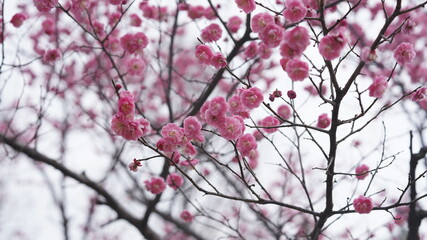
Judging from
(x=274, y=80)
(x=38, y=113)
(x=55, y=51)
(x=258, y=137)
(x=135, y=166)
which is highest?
(x=274, y=80)

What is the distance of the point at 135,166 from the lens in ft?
8.73

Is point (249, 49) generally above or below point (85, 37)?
below

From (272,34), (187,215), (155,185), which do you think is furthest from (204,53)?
(187,215)

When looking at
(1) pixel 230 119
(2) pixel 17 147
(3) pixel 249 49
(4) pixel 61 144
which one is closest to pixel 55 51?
(2) pixel 17 147

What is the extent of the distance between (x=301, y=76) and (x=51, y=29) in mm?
4231

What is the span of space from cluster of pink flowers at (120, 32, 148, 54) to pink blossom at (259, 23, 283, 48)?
6.32 ft

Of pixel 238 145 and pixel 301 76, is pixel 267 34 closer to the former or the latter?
pixel 301 76

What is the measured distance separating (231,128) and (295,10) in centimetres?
84

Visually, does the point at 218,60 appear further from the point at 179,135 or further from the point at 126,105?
the point at 126,105

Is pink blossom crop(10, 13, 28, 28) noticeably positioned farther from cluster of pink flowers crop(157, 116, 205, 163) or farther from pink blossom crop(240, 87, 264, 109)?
pink blossom crop(240, 87, 264, 109)

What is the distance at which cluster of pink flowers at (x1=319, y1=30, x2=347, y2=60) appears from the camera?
7.06 ft

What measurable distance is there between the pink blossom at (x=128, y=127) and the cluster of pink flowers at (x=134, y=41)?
180 centimetres

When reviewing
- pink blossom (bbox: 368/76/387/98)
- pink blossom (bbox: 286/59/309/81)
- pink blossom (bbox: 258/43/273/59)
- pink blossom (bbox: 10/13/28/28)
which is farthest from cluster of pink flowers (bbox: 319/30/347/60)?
pink blossom (bbox: 10/13/28/28)

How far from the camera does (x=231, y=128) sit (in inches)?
102
